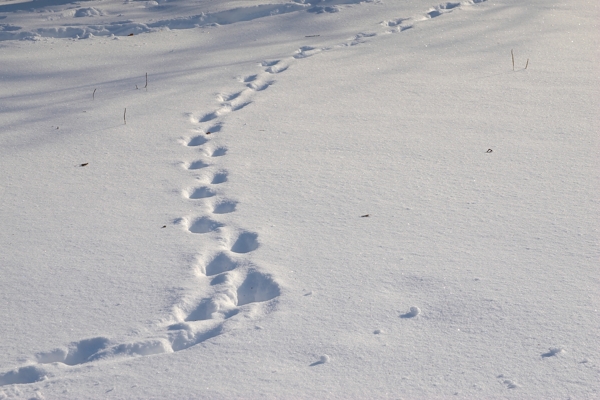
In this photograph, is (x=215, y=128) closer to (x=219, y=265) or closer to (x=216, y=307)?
(x=219, y=265)

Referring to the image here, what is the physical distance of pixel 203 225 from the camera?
2.72 metres

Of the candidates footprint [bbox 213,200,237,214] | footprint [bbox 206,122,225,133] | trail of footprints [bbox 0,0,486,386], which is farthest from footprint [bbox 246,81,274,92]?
footprint [bbox 213,200,237,214]

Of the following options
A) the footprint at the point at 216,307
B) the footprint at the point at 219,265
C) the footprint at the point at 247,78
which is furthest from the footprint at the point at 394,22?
the footprint at the point at 216,307

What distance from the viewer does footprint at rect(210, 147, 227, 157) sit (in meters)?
3.43

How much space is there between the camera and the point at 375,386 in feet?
5.74

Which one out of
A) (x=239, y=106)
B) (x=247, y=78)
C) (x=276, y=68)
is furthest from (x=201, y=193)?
(x=276, y=68)

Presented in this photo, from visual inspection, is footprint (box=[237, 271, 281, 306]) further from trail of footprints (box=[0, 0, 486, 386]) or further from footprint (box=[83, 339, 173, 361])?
footprint (box=[83, 339, 173, 361])

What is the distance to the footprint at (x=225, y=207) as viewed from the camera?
283cm

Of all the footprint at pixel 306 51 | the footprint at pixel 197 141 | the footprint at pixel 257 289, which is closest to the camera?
the footprint at pixel 257 289

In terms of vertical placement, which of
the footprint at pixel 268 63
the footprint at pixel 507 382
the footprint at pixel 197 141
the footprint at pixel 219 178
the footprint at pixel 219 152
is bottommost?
the footprint at pixel 507 382

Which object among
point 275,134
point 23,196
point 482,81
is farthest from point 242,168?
point 482,81

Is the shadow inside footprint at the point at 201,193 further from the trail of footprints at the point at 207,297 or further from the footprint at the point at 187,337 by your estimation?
the footprint at the point at 187,337

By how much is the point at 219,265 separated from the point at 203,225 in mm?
348

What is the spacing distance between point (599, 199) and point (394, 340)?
4.45ft
